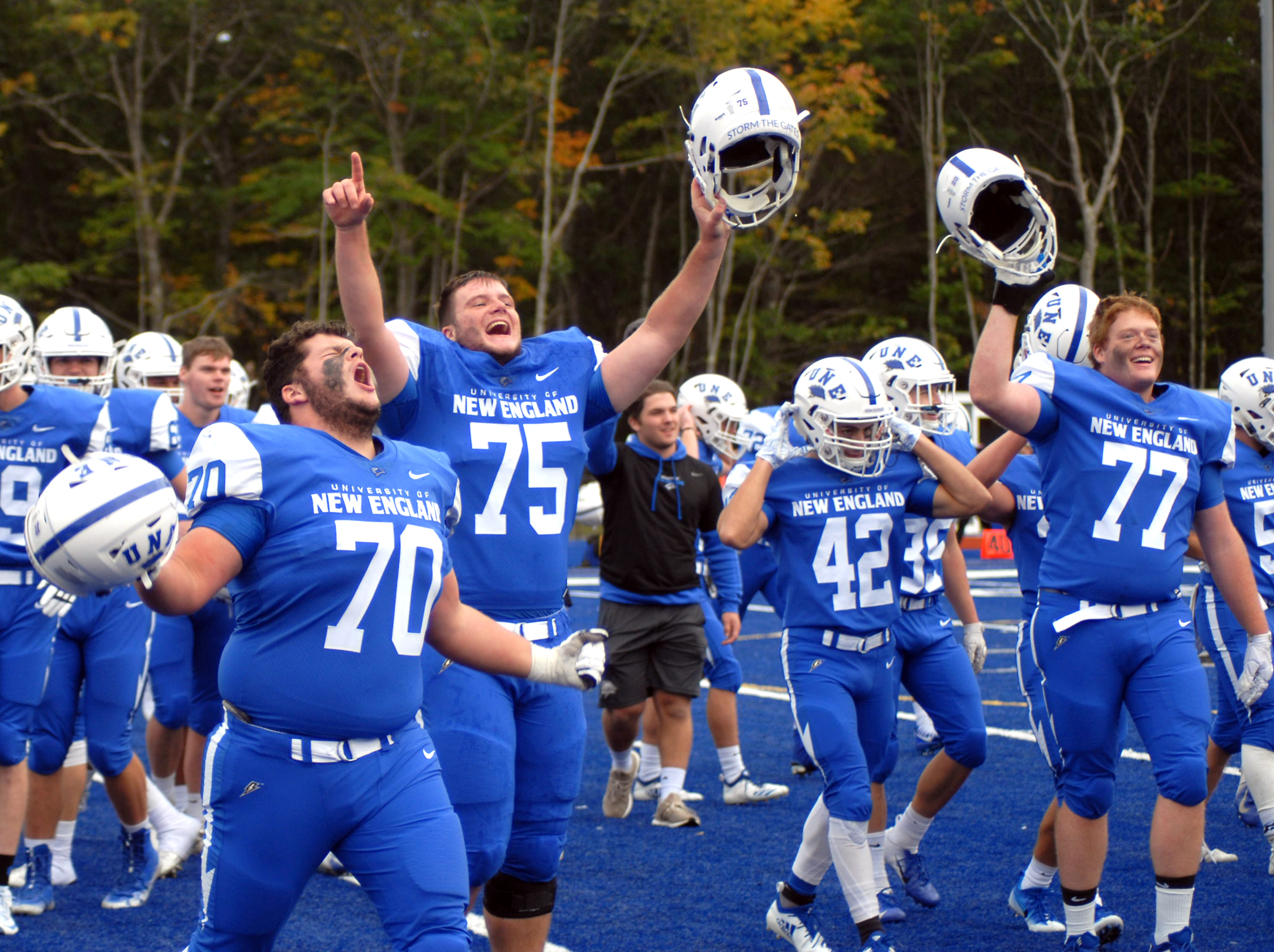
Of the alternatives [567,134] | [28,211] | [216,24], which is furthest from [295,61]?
[28,211]

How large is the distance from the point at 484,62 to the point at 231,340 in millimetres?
8243

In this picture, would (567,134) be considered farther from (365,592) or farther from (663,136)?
(365,592)

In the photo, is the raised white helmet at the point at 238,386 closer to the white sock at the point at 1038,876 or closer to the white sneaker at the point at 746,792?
the white sneaker at the point at 746,792

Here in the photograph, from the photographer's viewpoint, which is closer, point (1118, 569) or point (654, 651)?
point (1118, 569)

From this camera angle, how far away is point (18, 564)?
5.66 meters

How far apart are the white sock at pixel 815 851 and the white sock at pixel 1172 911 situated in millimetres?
1148

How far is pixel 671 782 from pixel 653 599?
982mm

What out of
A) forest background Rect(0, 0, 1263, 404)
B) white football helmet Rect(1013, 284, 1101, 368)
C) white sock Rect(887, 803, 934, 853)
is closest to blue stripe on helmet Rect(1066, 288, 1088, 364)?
white football helmet Rect(1013, 284, 1101, 368)

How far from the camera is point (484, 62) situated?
2636 cm

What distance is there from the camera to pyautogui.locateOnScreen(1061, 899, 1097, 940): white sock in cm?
485

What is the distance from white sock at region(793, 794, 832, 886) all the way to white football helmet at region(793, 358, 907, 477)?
130 cm

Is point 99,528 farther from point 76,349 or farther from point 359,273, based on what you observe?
point 76,349

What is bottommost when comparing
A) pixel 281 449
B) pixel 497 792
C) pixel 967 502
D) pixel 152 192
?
pixel 497 792

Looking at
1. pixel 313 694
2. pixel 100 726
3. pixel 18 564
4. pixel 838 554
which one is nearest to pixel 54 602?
pixel 18 564
